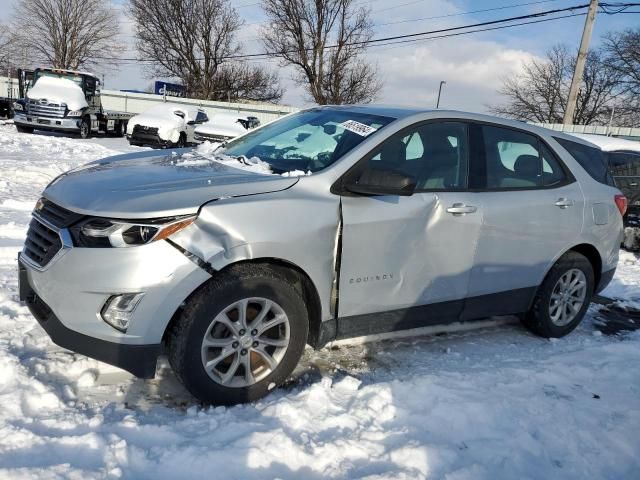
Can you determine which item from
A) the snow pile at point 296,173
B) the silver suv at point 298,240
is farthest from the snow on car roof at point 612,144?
the snow pile at point 296,173

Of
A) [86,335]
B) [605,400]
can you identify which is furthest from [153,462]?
[605,400]

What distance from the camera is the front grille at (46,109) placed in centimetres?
1803

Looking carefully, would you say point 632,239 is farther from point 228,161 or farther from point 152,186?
point 152,186

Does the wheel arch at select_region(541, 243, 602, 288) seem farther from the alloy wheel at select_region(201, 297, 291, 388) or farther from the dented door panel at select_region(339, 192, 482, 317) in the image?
the alloy wheel at select_region(201, 297, 291, 388)

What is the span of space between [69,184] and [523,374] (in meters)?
3.16

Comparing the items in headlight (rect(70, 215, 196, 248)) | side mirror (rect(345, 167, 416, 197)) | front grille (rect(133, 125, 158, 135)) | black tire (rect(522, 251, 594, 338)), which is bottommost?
black tire (rect(522, 251, 594, 338))

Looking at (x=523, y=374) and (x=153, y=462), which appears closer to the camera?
(x=153, y=462)

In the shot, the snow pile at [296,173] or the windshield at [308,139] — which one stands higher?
the windshield at [308,139]

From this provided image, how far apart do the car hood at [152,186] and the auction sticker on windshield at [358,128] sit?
654 millimetres

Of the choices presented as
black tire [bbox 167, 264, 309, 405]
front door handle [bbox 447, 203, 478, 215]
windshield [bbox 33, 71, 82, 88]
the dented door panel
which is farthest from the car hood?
windshield [bbox 33, 71, 82, 88]

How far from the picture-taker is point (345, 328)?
3363 mm

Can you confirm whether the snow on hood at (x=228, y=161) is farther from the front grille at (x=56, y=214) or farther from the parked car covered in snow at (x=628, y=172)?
the parked car covered in snow at (x=628, y=172)

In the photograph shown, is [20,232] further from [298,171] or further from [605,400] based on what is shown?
[605,400]

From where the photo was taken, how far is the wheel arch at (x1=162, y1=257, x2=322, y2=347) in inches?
112
